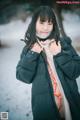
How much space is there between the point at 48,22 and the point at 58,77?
0.34 m

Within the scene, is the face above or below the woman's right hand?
above

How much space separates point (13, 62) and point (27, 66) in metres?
0.15

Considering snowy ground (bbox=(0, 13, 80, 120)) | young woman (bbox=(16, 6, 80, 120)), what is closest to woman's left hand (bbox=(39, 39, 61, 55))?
young woman (bbox=(16, 6, 80, 120))

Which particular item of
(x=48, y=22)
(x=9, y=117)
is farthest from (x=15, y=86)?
(x=48, y=22)

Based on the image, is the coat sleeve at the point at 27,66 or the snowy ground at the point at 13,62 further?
the snowy ground at the point at 13,62

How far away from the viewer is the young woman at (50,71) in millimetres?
1656

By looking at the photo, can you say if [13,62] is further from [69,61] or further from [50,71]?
[69,61]

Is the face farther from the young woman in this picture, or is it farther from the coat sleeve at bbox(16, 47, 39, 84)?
the coat sleeve at bbox(16, 47, 39, 84)

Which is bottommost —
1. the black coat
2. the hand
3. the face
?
the black coat

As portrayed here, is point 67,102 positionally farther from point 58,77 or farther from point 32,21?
point 32,21

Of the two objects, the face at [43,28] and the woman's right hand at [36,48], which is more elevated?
the face at [43,28]

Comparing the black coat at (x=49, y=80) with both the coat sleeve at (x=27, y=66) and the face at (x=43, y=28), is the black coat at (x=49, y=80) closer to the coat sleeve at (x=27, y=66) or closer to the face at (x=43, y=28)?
the coat sleeve at (x=27, y=66)

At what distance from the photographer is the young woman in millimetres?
1656

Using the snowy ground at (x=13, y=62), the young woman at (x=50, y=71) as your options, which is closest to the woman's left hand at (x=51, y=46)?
the young woman at (x=50, y=71)
